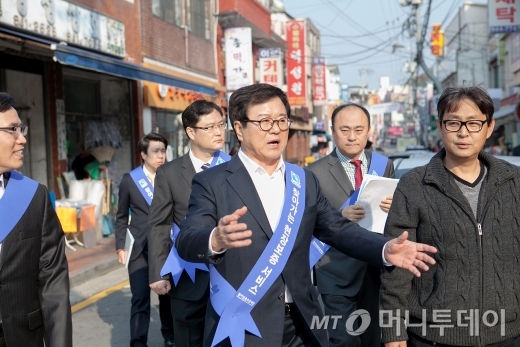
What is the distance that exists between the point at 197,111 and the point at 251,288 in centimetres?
227

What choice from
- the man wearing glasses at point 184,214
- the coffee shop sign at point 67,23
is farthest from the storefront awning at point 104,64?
the man wearing glasses at point 184,214

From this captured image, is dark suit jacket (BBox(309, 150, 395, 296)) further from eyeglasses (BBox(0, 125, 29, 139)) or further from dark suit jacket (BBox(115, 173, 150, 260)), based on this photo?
eyeglasses (BBox(0, 125, 29, 139))

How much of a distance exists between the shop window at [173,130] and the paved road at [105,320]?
8196mm

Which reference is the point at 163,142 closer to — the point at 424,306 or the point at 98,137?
the point at 424,306

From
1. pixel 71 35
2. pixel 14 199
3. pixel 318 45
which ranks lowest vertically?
pixel 14 199

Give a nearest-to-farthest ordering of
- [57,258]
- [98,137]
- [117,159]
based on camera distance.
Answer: [57,258] → [98,137] → [117,159]

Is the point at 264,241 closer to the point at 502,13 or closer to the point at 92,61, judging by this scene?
the point at 92,61

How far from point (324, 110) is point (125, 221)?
51260mm

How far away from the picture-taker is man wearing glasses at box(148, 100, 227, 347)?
176 inches

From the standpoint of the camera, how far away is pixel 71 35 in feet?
37.4

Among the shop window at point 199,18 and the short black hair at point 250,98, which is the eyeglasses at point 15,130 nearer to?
the short black hair at point 250,98

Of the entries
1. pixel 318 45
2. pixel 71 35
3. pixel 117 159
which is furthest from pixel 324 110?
pixel 71 35

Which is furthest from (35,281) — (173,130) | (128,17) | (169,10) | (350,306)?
(173,130)

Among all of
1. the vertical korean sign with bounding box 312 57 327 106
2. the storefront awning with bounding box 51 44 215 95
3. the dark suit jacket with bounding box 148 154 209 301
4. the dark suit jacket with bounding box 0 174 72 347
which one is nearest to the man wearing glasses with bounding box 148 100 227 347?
the dark suit jacket with bounding box 148 154 209 301
